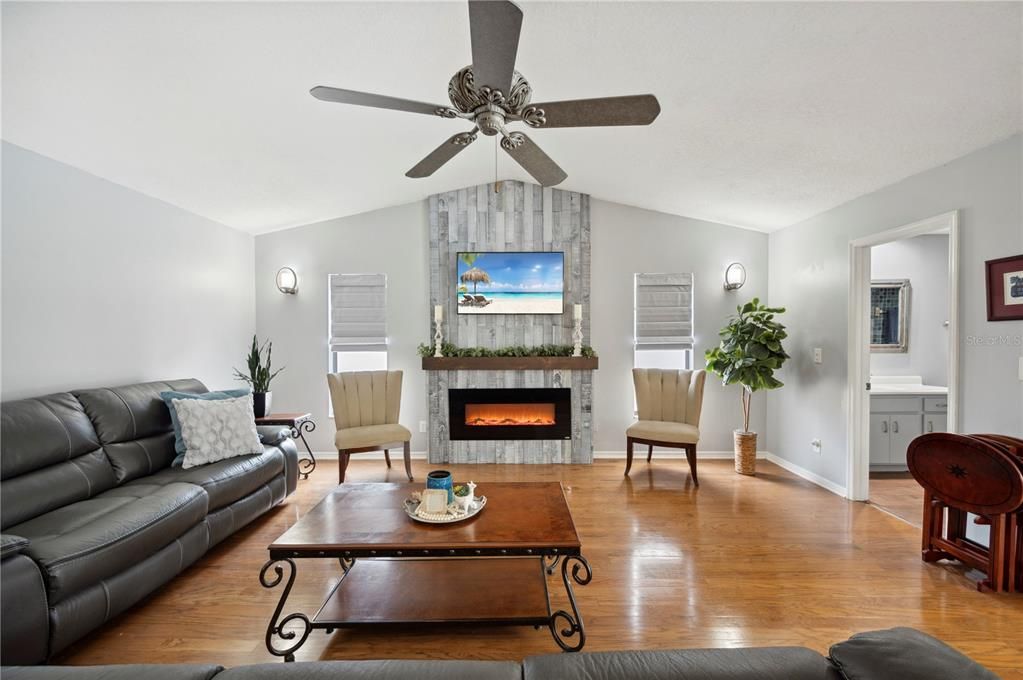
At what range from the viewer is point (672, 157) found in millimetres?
3477

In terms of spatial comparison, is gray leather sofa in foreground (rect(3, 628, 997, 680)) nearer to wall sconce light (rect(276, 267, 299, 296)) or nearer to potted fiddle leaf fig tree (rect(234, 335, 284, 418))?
potted fiddle leaf fig tree (rect(234, 335, 284, 418))

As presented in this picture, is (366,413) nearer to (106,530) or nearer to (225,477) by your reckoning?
(225,477)

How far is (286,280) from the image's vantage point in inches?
186

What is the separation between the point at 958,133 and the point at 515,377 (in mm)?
3760

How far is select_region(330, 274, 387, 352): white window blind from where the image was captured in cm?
489

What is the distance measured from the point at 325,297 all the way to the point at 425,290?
1.13 meters

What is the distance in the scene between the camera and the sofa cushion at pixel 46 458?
2082mm

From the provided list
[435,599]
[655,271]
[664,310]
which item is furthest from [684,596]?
[655,271]

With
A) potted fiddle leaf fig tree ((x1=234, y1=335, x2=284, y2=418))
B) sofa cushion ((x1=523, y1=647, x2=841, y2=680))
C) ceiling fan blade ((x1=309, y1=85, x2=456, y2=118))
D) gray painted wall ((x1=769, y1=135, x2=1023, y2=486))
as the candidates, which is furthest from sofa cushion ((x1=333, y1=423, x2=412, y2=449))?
gray painted wall ((x1=769, y1=135, x2=1023, y2=486))

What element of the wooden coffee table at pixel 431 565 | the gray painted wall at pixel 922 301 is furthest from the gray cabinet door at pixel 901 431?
the wooden coffee table at pixel 431 565

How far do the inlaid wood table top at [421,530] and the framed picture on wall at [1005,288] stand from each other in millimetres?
2724

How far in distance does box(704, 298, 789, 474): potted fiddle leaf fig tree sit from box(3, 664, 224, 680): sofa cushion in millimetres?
4374

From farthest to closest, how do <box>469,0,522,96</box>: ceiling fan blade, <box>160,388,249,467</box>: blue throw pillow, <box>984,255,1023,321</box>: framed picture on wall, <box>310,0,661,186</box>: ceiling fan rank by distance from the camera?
<box>160,388,249,467</box>: blue throw pillow < <box>984,255,1023,321</box>: framed picture on wall < <box>310,0,661,186</box>: ceiling fan < <box>469,0,522,96</box>: ceiling fan blade

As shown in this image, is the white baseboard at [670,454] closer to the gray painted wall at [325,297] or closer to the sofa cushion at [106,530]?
the gray painted wall at [325,297]
